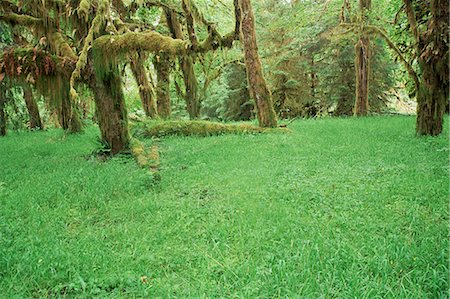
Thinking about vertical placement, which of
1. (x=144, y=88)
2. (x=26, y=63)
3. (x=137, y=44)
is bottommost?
(x=144, y=88)

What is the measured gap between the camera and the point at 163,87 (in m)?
17.2

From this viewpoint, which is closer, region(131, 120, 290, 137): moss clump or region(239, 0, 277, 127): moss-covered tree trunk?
region(239, 0, 277, 127): moss-covered tree trunk

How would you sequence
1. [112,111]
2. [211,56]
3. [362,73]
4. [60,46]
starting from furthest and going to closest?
1. [362,73]
2. [211,56]
3. [60,46]
4. [112,111]

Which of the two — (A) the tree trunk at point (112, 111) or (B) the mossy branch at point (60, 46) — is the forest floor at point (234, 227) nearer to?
(A) the tree trunk at point (112, 111)

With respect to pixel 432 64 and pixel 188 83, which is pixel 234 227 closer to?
pixel 432 64

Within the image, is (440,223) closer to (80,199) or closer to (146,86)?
(80,199)

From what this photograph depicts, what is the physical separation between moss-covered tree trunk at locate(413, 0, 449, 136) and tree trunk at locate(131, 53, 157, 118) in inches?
388

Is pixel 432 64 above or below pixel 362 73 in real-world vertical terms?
below

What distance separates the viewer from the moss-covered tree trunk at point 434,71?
9.66 m

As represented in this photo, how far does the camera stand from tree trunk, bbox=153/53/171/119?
54.6 ft

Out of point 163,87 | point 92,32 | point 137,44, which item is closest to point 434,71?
point 137,44

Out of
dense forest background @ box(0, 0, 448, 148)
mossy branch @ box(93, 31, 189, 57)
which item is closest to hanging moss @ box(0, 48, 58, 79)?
dense forest background @ box(0, 0, 448, 148)

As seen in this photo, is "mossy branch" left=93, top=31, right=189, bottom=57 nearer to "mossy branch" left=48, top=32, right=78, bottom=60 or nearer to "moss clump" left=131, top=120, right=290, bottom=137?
"mossy branch" left=48, top=32, right=78, bottom=60

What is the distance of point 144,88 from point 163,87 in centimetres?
143
